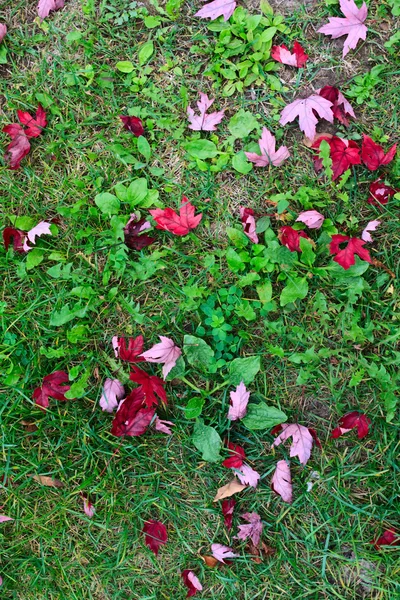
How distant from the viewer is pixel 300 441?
242 centimetres

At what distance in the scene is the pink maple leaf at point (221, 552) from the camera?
7.97 feet

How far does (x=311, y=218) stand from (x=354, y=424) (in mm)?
995

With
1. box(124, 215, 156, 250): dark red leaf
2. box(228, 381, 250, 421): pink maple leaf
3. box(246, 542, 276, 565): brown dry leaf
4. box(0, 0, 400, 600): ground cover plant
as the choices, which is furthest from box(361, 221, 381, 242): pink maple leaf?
box(246, 542, 276, 565): brown dry leaf

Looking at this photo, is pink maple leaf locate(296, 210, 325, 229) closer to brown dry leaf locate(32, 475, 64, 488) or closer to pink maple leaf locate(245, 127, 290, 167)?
pink maple leaf locate(245, 127, 290, 167)

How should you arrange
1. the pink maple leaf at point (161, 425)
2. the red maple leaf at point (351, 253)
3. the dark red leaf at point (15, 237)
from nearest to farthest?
the red maple leaf at point (351, 253)
the pink maple leaf at point (161, 425)
the dark red leaf at point (15, 237)

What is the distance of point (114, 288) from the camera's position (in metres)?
2.53

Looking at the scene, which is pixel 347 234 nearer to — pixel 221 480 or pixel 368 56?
pixel 368 56

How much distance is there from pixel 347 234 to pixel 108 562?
6.52 feet

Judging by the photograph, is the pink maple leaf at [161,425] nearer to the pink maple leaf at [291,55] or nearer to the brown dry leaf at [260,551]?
the brown dry leaf at [260,551]

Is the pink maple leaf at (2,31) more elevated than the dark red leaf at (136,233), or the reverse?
the pink maple leaf at (2,31)

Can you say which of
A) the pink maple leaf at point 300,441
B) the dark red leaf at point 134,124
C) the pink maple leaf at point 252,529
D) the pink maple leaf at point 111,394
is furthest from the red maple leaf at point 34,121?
the pink maple leaf at point 252,529

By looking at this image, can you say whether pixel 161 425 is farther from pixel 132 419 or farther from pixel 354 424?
pixel 354 424

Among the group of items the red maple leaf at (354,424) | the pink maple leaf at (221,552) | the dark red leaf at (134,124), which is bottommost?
the pink maple leaf at (221,552)

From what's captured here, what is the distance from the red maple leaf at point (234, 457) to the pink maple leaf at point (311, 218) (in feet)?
3.66
